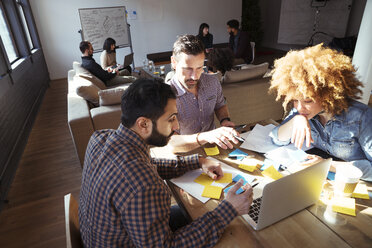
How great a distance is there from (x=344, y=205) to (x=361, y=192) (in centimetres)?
15

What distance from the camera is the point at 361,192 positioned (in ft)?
3.45

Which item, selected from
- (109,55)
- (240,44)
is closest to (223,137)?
(240,44)

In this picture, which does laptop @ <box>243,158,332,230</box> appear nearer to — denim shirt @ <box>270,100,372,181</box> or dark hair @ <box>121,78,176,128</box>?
denim shirt @ <box>270,100,372,181</box>

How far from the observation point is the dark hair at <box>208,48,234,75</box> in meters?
3.26

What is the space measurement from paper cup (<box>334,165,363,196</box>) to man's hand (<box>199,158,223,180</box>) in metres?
0.52

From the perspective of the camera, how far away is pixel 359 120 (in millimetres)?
1233

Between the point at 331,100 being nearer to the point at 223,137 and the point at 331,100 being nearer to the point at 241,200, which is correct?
the point at 223,137

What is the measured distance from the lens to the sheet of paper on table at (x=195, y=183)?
3.55 ft

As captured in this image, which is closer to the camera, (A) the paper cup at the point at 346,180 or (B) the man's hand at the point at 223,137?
(A) the paper cup at the point at 346,180

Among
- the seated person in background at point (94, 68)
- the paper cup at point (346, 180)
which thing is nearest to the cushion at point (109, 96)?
the seated person in background at point (94, 68)

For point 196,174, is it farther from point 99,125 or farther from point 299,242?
point 99,125

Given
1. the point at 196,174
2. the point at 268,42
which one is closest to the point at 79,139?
the point at 196,174

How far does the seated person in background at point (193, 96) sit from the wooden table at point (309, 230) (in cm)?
49

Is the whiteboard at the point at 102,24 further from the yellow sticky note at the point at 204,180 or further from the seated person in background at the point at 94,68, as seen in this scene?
the yellow sticky note at the point at 204,180
